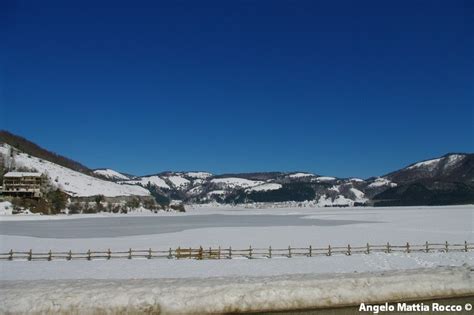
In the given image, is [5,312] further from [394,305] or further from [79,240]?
[79,240]

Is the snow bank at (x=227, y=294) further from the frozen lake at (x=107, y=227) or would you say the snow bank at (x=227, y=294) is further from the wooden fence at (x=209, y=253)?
the frozen lake at (x=107, y=227)

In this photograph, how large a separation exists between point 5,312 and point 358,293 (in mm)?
10479

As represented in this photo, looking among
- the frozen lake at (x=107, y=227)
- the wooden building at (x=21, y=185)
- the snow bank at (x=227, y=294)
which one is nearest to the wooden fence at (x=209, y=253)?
the frozen lake at (x=107, y=227)

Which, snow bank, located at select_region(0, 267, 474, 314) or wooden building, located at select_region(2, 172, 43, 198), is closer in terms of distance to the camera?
snow bank, located at select_region(0, 267, 474, 314)

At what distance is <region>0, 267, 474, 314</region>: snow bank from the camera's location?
1380 centimetres

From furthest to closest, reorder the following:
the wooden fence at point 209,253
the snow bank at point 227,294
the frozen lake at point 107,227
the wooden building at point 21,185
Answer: the wooden building at point 21,185, the frozen lake at point 107,227, the wooden fence at point 209,253, the snow bank at point 227,294

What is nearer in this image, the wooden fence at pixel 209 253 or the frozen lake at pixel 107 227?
the wooden fence at pixel 209 253

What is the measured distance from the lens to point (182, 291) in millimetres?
14320

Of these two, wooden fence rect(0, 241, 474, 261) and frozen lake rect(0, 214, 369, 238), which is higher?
frozen lake rect(0, 214, 369, 238)

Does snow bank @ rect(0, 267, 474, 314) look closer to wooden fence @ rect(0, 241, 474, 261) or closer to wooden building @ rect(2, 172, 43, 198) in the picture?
wooden fence @ rect(0, 241, 474, 261)

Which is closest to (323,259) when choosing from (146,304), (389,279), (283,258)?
(283,258)

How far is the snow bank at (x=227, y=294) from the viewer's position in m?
13.8

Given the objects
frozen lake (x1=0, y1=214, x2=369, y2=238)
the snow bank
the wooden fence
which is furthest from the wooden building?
the snow bank

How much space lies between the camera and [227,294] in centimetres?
1416
